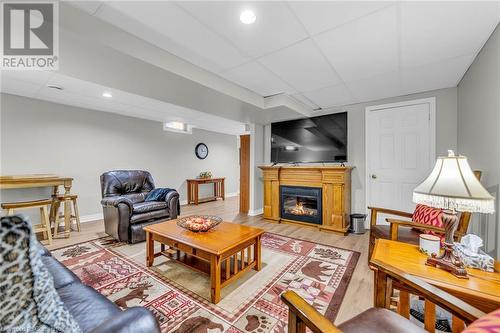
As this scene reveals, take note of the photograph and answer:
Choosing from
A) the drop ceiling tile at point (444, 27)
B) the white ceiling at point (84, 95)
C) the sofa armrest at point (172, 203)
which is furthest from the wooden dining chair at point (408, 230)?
the white ceiling at point (84, 95)

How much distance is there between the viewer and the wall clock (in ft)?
20.6

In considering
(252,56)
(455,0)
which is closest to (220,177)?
(252,56)

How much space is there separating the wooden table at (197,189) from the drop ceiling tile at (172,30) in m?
4.06

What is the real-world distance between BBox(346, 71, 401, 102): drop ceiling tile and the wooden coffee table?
2.43 meters

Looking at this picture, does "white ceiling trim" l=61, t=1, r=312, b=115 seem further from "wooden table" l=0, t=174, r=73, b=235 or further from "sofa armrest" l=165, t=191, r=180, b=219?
"wooden table" l=0, t=174, r=73, b=235

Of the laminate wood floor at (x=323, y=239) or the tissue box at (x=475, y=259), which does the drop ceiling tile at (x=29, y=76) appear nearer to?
the laminate wood floor at (x=323, y=239)

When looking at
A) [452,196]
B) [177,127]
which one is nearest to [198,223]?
[452,196]

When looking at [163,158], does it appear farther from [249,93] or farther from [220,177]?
[249,93]

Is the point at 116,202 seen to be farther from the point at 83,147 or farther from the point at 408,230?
the point at 408,230

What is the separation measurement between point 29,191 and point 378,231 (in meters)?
5.20

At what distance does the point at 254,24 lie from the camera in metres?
1.70

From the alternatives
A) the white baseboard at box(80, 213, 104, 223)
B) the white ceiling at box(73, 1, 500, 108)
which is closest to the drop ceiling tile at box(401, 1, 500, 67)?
the white ceiling at box(73, 1, 500, 108)

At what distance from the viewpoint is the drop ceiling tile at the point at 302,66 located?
81.4 inches

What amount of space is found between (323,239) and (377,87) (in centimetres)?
235
